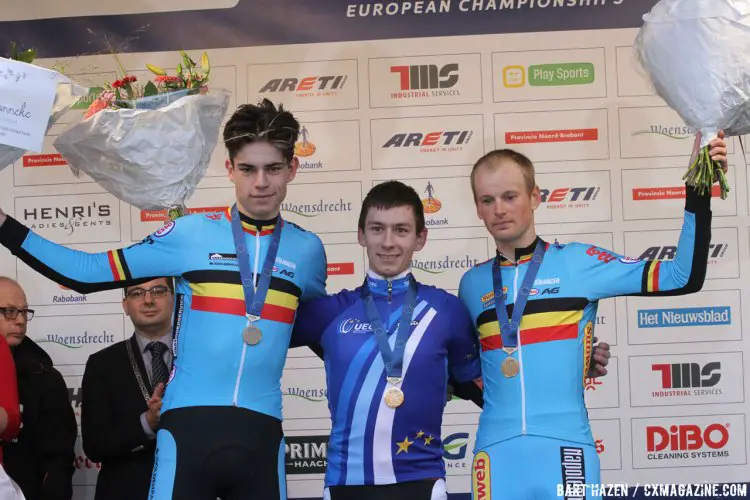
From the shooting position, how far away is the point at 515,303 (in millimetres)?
3023

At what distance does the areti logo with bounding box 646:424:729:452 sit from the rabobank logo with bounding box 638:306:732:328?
503 mm

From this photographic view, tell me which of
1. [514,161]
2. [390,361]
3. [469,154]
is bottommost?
[390,361]

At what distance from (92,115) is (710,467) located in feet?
11.2

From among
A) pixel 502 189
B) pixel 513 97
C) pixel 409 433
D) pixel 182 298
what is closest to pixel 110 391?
pixel 182 298

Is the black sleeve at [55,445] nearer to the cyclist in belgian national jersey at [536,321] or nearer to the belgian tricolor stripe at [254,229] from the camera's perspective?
the belgian tricolor stripe at [254,229]

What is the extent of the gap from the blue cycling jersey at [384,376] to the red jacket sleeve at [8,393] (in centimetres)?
95

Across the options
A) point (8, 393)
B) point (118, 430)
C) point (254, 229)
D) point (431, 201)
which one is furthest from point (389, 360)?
point (431, 201)

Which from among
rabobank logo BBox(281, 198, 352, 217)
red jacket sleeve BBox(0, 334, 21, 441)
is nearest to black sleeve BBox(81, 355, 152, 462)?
red jacket sleeve BBox(0, 334, 21, 441)

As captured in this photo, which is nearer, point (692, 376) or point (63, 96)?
point (63, 96)

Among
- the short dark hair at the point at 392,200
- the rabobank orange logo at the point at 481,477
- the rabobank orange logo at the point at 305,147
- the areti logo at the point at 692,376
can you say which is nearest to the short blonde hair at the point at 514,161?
the short dark hair at the point at 392,200

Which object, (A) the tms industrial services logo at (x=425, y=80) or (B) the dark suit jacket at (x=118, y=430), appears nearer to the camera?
(B) the dark suit jacket at (x=118, y=430)

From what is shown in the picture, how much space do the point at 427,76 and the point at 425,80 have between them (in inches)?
0.9

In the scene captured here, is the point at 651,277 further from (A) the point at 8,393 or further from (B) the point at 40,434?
(B) the point at 40,434

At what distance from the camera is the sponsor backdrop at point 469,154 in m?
4.76
